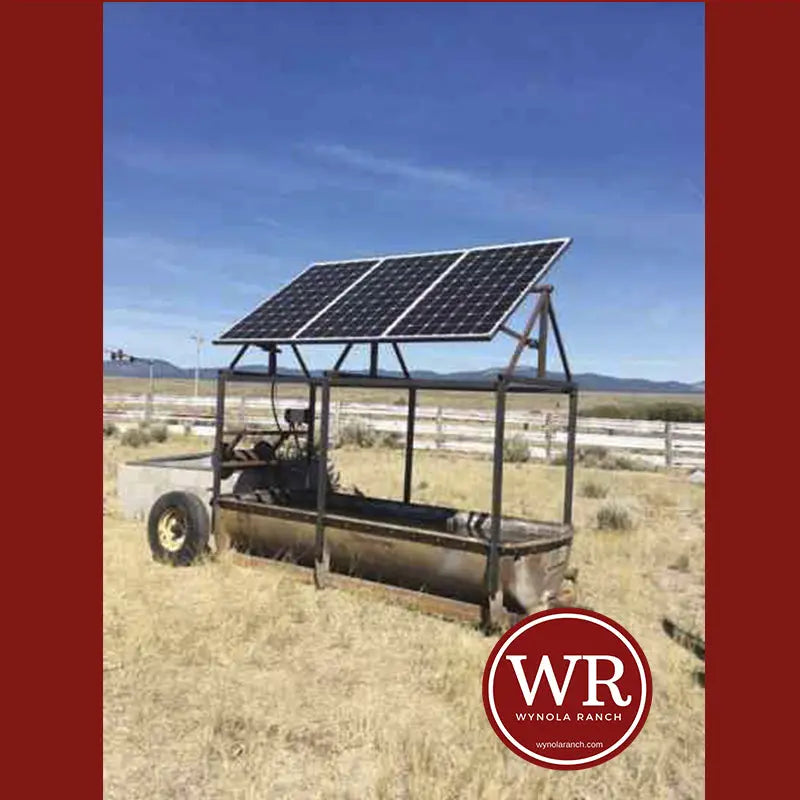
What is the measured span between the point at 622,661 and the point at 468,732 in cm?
125

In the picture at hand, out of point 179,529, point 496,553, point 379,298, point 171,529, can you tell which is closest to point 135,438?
point 171,529

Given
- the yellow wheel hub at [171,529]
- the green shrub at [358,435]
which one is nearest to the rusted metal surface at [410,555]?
the yellow wheel hub at [171,529]

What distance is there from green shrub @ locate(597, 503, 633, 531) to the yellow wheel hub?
23.6ft

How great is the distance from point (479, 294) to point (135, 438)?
1962 cm

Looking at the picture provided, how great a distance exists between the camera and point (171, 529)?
34.2 feet

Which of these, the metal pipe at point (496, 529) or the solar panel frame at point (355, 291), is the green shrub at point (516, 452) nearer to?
the solar panel frame at point (355, 291)

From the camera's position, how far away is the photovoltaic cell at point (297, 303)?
10398mm

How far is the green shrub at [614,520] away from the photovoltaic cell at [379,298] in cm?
600

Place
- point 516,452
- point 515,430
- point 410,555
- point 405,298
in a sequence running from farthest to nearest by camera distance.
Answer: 1. point 515,430
2. point 516,452
3. point 405,298
4. point 410,555

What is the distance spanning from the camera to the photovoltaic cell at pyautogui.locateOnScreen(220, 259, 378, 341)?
10.4 meters

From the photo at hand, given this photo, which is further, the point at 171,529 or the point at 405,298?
the point at 171,529

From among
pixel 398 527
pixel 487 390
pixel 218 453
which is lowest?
pixel 398 527

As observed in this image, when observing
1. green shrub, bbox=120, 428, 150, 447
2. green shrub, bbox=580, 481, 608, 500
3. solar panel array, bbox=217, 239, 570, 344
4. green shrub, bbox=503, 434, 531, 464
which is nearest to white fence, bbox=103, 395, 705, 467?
green shrub, bbox=503, 434, 531, 464

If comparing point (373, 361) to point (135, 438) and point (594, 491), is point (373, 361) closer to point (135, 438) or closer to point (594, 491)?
point (594, 491)
